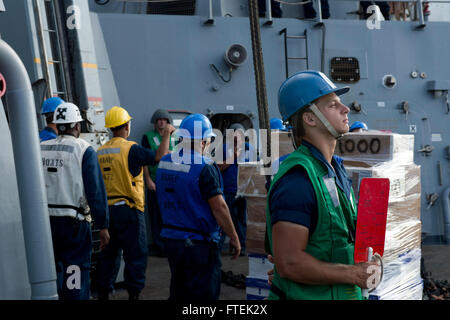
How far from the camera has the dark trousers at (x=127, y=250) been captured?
5.76 m

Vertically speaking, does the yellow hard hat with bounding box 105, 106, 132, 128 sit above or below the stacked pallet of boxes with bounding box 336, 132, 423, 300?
above

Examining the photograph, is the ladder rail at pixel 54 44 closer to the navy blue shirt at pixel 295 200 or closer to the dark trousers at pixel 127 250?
the dark trousers at pixel 127 250

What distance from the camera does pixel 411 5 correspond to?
11.2 metres

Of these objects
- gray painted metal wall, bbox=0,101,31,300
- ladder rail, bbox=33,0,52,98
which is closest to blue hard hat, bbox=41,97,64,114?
ladder rail, bbox=33,0,52,98

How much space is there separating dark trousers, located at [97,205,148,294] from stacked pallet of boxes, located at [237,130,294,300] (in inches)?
46.1

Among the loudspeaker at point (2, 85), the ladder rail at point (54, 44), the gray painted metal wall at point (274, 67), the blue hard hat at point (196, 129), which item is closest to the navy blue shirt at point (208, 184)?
the blue hard hat at point (196, 129)

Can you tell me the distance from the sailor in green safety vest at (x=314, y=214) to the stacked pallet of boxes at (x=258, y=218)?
114 inches

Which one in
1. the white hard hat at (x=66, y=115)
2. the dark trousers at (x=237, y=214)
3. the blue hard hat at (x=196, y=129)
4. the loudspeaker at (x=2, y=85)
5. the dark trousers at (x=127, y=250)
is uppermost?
the loudspeaker at (x=2, y=85)

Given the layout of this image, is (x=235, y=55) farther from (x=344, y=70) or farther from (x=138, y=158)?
(x=138, y=158)

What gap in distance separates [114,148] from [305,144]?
3.90 m

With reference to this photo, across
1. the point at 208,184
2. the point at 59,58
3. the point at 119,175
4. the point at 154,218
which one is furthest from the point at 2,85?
the point at 154,218

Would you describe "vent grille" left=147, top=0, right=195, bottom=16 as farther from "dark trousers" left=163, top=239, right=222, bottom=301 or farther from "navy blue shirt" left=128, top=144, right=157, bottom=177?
"dark trousers" left=163, top=239, right=222, bottom=301

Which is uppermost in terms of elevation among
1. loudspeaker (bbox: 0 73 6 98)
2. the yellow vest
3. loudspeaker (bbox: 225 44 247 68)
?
loudspeaker (bbox: 225 44 247 68)

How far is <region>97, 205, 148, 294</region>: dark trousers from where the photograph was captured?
227 inches
